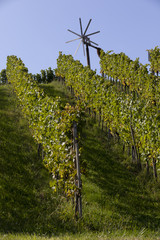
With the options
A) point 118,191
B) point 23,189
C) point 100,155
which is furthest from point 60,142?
point 100,155

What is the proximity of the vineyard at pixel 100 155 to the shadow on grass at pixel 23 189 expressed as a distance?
0.34 m

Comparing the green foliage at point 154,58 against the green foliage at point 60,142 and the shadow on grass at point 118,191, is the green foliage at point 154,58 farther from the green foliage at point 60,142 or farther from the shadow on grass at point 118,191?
the green foliage at point 60,142

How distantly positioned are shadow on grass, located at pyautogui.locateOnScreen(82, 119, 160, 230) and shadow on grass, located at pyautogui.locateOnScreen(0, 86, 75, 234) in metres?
1.97

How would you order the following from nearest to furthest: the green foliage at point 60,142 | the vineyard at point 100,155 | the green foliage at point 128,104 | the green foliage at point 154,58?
the vineyard at point 100,155, the green foliage at point 60,142, the green foliage at point 128,104, the green foliage at point 154,58

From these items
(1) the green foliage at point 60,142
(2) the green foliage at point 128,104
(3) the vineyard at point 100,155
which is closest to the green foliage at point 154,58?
(2) the green foliage at point 128,104

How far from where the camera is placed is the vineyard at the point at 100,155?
763 cm

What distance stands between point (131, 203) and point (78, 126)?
16.7ft

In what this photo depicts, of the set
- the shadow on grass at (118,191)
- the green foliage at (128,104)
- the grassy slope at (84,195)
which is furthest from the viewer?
the green foliage at (128,104)

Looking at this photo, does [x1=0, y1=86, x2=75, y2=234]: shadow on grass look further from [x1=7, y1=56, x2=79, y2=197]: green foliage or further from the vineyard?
[x1=7, y1=56, x2=79, y2=197]: green foliage

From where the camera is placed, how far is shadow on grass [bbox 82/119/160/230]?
897 cm

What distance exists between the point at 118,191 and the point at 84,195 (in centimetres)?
216

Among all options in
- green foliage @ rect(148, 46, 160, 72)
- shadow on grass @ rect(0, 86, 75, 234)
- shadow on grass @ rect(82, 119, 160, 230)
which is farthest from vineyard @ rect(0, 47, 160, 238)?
green foliage @ rect(148, 46, 160, 72)

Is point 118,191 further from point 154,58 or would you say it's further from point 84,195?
point 154,58

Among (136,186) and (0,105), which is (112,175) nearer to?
(136,186)
